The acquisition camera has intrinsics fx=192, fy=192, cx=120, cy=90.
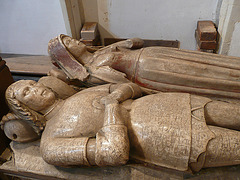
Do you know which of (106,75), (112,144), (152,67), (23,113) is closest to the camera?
(112,144)

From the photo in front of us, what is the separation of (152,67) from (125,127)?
877 mm

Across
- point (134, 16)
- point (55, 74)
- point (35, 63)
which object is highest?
point (134, 16)

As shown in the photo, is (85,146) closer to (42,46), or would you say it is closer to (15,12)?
(42,46)

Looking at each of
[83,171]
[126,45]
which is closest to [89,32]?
[126,45]

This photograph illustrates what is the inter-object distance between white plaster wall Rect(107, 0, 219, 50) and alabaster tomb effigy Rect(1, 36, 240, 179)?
4.90ft

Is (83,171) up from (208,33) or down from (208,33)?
down

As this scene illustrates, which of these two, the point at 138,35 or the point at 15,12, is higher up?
the point at 15,12

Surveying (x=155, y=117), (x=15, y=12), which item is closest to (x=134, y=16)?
(x=15, y=12)

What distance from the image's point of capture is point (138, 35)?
3828mm

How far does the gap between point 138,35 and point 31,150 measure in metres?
2.78

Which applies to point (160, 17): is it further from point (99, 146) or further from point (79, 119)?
point (99, 146)

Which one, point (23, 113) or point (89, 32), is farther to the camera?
point (89, 32)

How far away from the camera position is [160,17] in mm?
3578

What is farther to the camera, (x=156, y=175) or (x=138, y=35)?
(x=138, y=35)
